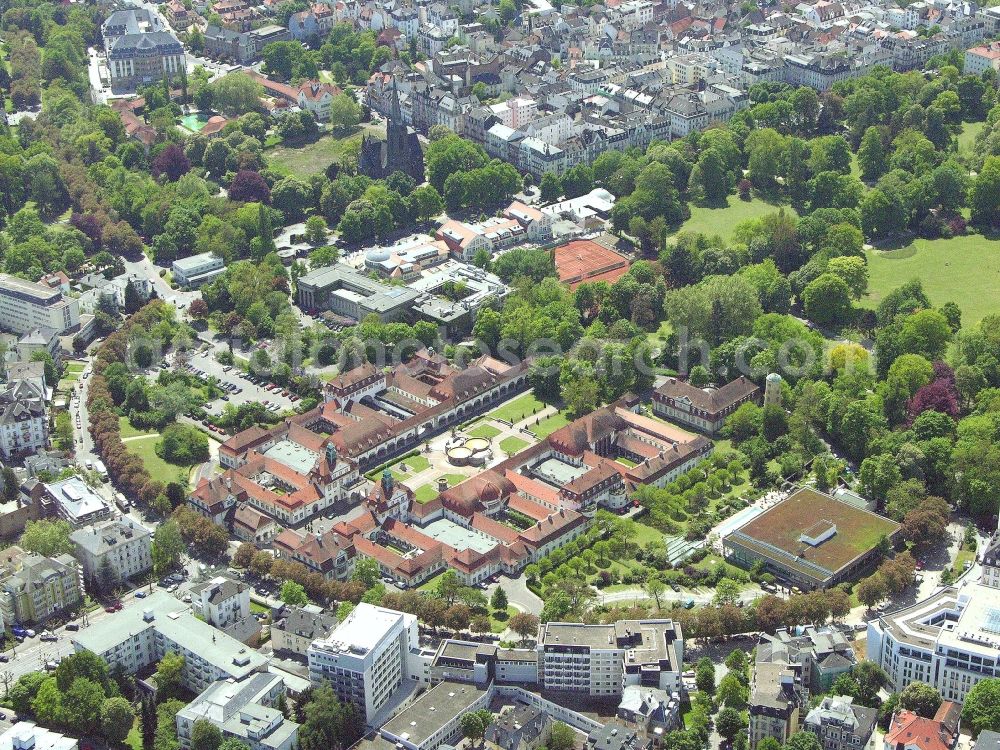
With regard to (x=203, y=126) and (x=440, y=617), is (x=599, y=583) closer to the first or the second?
(x=440, y=617)

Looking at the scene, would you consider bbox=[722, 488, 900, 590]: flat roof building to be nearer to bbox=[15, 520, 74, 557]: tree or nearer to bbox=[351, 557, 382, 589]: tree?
bbox=[351, 557, 382, 589]: tree

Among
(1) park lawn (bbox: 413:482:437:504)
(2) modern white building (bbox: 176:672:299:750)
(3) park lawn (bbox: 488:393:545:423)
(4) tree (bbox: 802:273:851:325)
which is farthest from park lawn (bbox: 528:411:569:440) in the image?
(2) modern white building (bbox: 176:672:299:750)

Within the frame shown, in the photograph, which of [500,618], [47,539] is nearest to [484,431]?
[500,618]

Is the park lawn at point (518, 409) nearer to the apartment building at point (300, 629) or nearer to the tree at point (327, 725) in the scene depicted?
the apartment building at point (300, 629)

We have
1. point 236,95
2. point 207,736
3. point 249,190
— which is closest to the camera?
point 207,736

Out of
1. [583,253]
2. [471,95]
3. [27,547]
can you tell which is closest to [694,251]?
[583,253]

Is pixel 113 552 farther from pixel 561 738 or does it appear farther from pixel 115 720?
pixel 561 738
